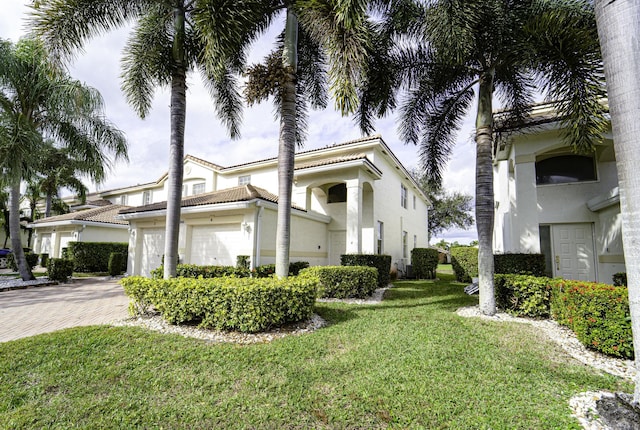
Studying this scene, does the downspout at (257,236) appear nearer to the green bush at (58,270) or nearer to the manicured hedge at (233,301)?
the manicured hedge at (233,301)

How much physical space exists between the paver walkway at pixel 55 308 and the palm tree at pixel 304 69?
500 cm

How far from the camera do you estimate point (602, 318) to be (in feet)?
16.3

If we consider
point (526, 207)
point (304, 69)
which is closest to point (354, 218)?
point (304, 69)

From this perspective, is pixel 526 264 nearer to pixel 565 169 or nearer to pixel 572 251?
pixel 572 251

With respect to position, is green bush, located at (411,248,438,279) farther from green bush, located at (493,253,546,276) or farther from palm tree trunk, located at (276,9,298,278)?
palm tree trunk, located at (276,9,298,278)

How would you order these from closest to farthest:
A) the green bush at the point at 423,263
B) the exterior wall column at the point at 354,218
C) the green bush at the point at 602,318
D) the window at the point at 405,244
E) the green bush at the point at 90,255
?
the green bush at the point at 602,318 → the exterior wall column at the point at 354,218 → the green bush at the point at 423,263 → the green bush at the point at 90,255 → the window at the point at 405,244

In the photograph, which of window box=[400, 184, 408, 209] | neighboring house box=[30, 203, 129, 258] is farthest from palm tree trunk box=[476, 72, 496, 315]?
neighboring house box=[30, 203, 129, 258]

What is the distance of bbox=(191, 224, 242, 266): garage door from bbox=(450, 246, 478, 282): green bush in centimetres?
1211

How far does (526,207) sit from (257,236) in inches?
400

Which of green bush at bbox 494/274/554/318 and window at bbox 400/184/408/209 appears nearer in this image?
green bush at bbox 494/274/554/318

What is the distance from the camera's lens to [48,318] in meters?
7.19

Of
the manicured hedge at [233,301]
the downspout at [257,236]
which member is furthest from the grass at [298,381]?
the downspout at [257,236]

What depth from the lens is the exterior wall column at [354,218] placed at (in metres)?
12.6

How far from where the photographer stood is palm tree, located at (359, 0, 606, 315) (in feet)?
20.6
